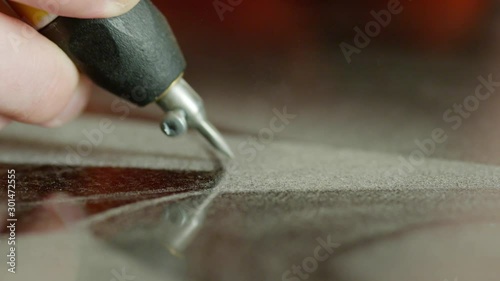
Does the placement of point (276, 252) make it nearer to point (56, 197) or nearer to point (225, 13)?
point (56, 197)

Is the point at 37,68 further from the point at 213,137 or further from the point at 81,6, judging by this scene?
the point at 213,137

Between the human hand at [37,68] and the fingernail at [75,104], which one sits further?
the fingernail at [75,104]

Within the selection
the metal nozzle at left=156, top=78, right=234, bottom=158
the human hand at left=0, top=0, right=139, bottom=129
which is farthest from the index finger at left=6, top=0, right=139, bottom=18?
the metal nozzle at left=156, top=78, right=234, bottom=158

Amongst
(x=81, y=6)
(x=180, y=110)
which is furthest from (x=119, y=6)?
(x=180, y=110)

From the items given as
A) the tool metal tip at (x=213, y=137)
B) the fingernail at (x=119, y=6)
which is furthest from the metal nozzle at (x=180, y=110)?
the fingernail at (x=119, y=6)

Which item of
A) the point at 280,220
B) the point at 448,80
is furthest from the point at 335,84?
the point at 280,220

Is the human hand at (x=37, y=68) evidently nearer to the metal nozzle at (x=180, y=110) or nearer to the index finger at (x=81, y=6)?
the index finger at (x=81, y=6)
